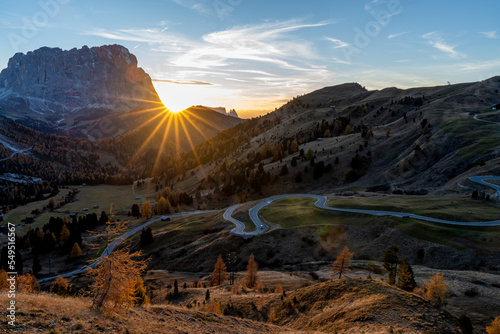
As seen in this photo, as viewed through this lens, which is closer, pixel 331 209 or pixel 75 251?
pixel 331 209

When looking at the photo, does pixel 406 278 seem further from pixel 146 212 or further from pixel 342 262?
pixel 146 212

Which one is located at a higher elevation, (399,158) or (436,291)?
(399,158)

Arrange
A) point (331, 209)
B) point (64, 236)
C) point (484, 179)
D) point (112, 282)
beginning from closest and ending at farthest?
point (112, 282) < point (484, 179) < point (331, 209) < point (64, 236)

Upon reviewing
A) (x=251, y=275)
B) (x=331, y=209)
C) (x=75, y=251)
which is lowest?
(x=75, y=251)

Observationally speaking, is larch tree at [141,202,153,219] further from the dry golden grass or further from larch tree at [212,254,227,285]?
the dry golden grass

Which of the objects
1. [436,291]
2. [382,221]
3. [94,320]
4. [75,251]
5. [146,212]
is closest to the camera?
[94,320]

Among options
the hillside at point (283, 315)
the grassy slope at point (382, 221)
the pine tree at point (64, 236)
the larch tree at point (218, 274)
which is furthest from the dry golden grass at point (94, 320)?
the pine tree at point (64, 236)

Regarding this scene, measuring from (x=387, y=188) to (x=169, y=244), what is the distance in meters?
94.9

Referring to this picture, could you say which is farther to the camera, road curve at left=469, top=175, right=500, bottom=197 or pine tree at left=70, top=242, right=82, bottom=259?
pine tree at left=70, top=242, right=82, bottom=259

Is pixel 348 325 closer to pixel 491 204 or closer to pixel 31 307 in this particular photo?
pixel 31 307

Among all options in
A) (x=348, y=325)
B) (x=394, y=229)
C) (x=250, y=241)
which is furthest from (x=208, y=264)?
(x=348, y=325)

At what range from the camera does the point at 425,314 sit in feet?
89.0

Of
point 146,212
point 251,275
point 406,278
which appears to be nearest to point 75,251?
point 146,212

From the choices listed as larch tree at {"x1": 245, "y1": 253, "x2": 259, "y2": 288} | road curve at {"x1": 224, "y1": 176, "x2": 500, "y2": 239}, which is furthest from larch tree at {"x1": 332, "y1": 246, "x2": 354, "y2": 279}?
road curve at {"x1": 224, "y1": 176, "x2": 500, "y2": 239}
